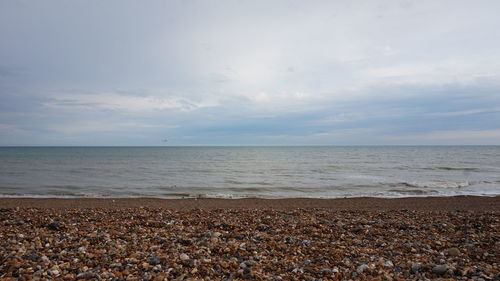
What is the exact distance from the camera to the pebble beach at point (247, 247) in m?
5.10

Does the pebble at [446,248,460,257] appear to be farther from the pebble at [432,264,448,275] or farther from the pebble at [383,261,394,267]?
the pebble at [383,261,394,267]

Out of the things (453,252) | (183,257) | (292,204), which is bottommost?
(292,204)

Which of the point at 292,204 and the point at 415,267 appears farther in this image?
the point at 292,204

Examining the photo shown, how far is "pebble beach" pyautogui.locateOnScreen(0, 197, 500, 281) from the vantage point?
5.10 metres

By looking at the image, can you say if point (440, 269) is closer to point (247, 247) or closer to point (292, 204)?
point (247, 247)

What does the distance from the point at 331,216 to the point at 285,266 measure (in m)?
5.49

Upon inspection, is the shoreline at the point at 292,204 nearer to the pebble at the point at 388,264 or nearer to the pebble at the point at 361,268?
the pebble at the point at 388,264

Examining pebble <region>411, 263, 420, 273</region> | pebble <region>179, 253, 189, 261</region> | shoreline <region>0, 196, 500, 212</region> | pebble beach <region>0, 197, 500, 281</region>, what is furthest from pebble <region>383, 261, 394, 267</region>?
shoreline <region>0, 196, 500, 212</region>

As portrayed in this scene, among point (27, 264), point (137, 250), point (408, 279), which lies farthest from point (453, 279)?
point (27, 264)

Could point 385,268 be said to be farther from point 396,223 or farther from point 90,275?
point 90,275

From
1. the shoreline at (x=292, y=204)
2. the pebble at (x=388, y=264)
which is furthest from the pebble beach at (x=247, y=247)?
the shoreline at (x=292, y=204)

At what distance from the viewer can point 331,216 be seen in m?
10.5

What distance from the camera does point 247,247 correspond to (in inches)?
257

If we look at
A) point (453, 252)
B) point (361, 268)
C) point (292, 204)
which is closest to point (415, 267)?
point (361, 268)
